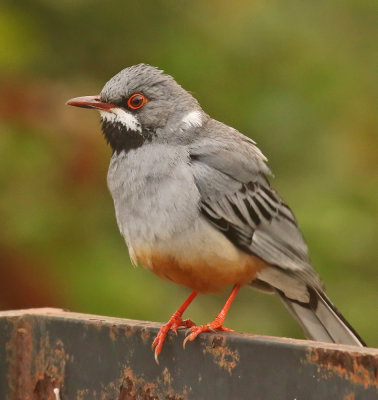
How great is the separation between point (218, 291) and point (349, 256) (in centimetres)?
203

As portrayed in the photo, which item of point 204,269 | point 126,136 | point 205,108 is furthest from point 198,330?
point 205,108

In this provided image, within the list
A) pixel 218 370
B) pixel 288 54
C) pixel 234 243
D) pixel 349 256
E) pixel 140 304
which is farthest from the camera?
pixel 288 54

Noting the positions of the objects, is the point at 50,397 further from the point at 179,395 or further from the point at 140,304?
the point at 140,304

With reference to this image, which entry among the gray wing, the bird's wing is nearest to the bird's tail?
the gray wing

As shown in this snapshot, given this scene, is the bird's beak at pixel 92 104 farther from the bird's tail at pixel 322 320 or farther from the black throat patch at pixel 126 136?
the bird's tail at pixel 322 320

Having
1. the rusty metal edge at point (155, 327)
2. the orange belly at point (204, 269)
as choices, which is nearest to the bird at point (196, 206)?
the orange belly at point (204, 269)

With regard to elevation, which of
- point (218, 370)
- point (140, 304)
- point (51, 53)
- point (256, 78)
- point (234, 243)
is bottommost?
point (140, 304)

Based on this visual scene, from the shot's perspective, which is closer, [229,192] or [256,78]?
[229,192]

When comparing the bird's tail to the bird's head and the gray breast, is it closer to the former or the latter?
the gray breast

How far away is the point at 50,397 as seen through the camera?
369 centimetres

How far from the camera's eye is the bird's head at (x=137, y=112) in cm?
441

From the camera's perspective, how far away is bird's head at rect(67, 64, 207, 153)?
441 cm

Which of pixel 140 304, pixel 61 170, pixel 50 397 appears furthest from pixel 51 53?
pixel 50 397

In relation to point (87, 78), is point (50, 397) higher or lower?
lower
